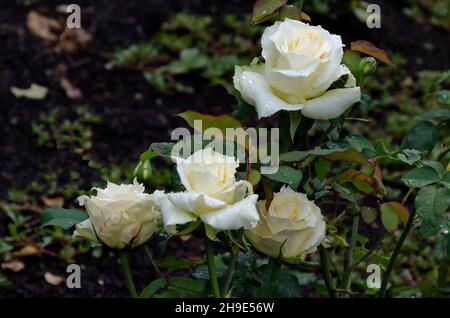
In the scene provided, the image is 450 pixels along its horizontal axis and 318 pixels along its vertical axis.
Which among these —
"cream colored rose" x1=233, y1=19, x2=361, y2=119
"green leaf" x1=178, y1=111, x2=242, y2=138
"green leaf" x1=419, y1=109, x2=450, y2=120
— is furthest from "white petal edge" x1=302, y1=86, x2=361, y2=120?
"green leaf" x1=419, y1=109, x2=450, y2=120

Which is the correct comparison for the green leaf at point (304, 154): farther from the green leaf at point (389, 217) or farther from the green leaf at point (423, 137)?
the green leaf at point (423, 137)

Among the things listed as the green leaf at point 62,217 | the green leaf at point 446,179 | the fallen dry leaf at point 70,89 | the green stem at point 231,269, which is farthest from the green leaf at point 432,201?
the fallen dry leaf at point 70,89

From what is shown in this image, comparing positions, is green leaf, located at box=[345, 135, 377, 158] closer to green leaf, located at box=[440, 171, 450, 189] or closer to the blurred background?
green leaf, located at box=[440, 171, 450, 189]

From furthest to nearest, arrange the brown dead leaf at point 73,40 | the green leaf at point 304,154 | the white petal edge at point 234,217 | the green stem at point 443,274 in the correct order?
the brown dead leaf at point 73,40 → the green stem at point 443,274 → the green leaf at point 304,154 → the white petal edge at point 234,217

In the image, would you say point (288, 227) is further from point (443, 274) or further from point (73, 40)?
point (73, 40)

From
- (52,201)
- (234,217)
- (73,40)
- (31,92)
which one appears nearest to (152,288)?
(234,217)
